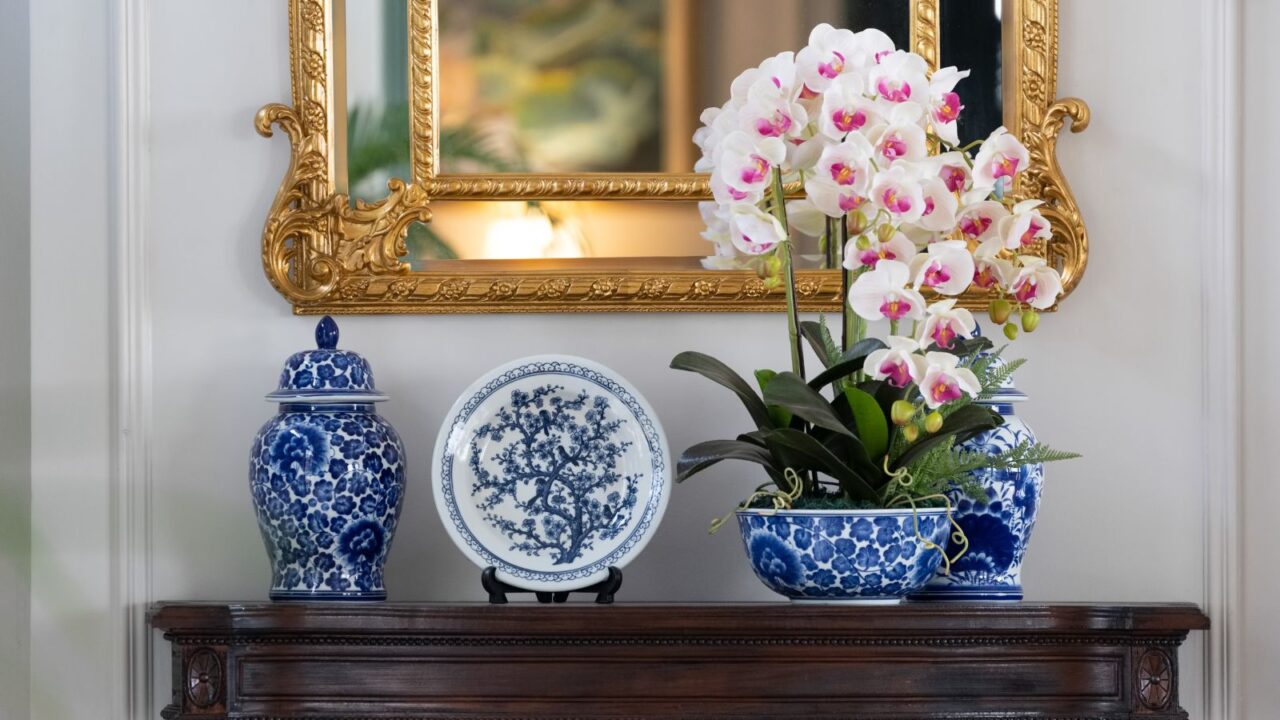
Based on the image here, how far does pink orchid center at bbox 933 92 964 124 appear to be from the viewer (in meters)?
1.33

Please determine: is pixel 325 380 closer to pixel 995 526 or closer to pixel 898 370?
pixel 898 370

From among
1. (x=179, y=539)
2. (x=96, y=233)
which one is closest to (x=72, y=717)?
(x=179, y=539)

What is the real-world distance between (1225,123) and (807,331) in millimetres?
676

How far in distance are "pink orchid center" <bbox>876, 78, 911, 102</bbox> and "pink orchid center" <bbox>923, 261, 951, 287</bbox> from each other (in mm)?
175

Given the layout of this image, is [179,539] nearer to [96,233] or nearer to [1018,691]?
[96,233]

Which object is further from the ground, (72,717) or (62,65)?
(62,65)

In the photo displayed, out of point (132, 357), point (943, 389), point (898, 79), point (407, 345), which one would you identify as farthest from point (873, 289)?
point (132, 357)

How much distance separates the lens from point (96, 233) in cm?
168

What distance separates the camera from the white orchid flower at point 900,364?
49.5 inches

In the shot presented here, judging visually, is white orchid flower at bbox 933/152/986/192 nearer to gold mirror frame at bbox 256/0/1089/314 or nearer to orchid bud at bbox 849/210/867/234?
orchid bud at bbox 849/210/867/234

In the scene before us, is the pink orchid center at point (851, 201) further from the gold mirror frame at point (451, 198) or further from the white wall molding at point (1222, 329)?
the white wall molding at point (1222, 329)

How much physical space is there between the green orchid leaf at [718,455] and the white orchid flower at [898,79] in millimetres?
A: 395

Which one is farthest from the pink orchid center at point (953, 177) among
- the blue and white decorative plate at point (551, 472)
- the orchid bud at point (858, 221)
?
the blue and white decorative plate at point (551, 472)

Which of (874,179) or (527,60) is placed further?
(527,60)
